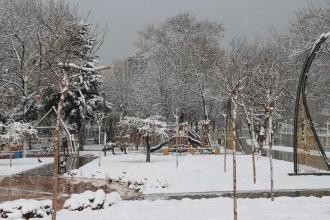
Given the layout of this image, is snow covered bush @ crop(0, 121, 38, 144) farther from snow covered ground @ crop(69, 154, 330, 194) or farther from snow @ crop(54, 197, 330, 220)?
snow @ crop(54, 197, 330, 220)

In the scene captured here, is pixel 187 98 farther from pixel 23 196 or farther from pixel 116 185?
pixel 23 196

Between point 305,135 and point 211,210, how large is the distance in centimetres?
963

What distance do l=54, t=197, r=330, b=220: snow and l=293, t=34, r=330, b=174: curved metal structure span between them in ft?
20.7

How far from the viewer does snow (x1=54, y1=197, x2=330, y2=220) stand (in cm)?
1108

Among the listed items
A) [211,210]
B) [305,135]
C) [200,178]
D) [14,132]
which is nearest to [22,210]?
[211,210]

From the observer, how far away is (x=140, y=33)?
49156 millimetres

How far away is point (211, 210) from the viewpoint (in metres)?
12.0

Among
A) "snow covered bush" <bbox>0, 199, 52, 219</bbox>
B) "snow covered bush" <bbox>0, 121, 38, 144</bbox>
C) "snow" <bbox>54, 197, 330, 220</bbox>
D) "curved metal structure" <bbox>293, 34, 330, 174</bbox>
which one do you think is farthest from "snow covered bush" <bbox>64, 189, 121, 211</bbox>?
"snow covered bush" <bbox>0, 121, 38, 144</bbox>

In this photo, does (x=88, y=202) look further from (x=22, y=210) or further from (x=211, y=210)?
(x=211, y=210)

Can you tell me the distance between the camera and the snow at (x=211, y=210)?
1108cm

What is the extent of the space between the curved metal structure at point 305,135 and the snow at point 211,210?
6.30 metres

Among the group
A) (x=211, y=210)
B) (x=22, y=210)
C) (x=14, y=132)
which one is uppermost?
(x=14, y=132)

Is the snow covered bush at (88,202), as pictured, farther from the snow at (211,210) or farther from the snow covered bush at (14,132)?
the snow covered bush at (14,132)

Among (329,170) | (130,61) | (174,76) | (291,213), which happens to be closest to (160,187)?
(291,213)
